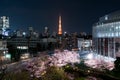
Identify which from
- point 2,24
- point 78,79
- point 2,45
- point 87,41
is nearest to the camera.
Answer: point 78,79

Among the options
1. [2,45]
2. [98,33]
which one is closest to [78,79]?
[98,33]

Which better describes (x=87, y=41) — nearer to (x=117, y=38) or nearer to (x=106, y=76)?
(x=117, y=38)

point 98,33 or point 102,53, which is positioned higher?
point 98,33

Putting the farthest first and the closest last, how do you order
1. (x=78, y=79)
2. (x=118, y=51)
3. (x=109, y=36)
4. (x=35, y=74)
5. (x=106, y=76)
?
(x=109, y=36)
(x=118, y=51)
(x=106, y=76)
(x=78, y=79)
(x=35, y=74)

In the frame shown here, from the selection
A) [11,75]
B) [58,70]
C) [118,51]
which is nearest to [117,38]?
[118,51]

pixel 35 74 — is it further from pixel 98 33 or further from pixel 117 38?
pixel 98 33

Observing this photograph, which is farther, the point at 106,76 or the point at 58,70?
the point at 106,76

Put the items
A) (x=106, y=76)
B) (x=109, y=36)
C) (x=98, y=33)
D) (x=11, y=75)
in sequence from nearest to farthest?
(x=11, y=75)
(x=106, y=76)
(x=109, y=36)
(x=98, y=33)
